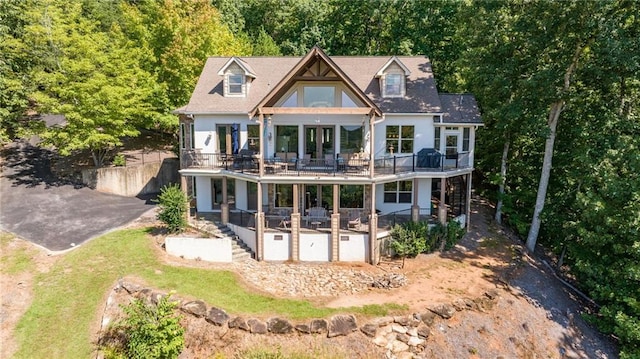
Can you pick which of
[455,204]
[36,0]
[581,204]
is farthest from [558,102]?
[36,0]

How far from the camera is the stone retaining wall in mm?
12953

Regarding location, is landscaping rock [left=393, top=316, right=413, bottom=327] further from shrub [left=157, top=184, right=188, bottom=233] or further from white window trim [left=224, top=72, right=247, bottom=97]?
white window trim [left=224, top=72, right=247, bottom=97]

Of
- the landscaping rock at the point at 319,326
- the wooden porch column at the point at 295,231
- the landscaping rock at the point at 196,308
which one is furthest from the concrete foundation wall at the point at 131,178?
the landscaping rock at the point at 319,326

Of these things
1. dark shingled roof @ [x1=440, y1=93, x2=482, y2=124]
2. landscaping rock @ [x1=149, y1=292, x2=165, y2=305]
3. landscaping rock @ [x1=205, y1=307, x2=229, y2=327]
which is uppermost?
dark shingled roof @ [x1=440, y1=93, x2=482, y2=124]

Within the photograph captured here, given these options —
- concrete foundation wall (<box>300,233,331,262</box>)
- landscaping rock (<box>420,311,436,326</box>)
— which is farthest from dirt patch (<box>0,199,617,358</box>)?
concrete foundation wall (<box>300,233,331,262</box>)

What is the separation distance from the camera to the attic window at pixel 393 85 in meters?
21.2

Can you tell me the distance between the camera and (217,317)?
13312 mm

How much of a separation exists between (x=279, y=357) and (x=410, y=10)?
3359 centimetres

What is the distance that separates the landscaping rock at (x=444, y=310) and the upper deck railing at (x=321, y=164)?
7024 millimetres

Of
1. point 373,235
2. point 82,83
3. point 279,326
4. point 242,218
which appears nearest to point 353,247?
point 373,235

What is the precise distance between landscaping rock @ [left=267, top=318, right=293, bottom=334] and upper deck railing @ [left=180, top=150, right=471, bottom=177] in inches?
296

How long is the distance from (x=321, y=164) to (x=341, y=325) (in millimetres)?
9286

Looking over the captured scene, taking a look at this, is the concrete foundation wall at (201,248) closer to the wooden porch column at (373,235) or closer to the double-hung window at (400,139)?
the wooden porch column at (373,235)

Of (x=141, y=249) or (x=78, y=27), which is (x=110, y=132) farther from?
(x=141, y=249)
